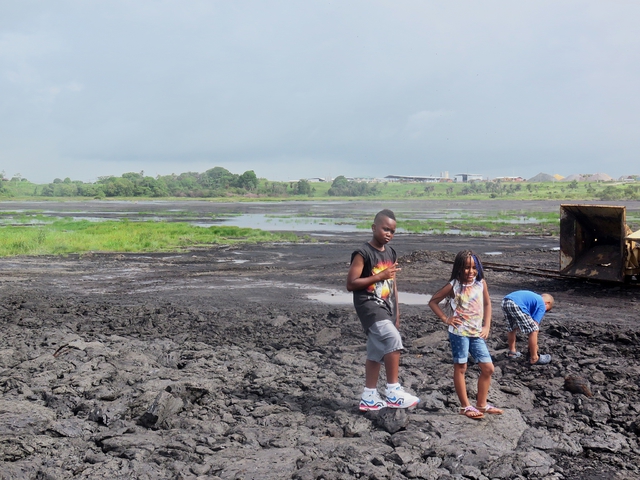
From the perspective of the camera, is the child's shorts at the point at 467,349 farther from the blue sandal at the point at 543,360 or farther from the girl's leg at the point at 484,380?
the blue sandal at the point at 543,360

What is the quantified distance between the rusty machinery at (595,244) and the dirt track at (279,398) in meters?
0.82

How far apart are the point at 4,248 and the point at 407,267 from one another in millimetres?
15580

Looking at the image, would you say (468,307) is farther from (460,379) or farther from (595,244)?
(595,244)

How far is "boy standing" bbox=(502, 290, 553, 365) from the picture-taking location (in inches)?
287

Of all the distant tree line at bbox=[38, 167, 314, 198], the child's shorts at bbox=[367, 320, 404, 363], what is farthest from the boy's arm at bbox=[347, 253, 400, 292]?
the distant tree line at bbox=[38, 167, 314, 198]

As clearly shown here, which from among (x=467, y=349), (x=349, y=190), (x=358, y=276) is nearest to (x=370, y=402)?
(x=467, y=349)

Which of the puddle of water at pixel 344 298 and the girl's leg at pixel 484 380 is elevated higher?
the girl's leg at pixel 484 380

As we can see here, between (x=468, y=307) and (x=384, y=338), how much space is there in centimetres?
72

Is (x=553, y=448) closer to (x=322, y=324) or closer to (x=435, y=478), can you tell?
→ (x=435, y=478)

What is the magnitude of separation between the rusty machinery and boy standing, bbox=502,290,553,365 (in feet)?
21.4

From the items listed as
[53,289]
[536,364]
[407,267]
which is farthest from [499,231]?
[536,364]

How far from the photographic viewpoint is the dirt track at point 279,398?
4812 mm

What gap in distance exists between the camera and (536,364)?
7.38 metres

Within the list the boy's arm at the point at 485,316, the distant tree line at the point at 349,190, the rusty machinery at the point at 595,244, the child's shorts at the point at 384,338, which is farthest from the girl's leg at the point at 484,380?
the distant tree line at the point at 349,190
